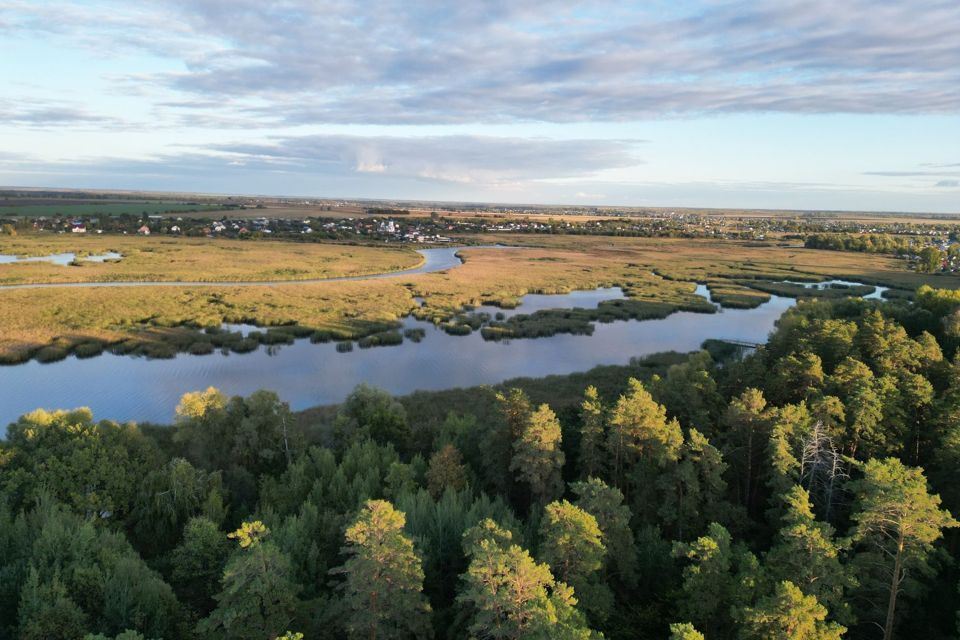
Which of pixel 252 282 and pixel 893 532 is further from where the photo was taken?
pixel 252 282

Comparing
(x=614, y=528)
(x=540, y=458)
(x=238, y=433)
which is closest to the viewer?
(x=614, y=528)

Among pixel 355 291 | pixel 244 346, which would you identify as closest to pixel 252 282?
pixel 355 291

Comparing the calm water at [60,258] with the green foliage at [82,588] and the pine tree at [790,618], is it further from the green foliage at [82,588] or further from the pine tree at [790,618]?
the pine tree at [790,618]

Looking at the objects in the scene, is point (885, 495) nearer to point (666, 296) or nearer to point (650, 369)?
point (650, 369)

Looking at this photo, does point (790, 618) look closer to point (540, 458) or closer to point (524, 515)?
point (540, 458)

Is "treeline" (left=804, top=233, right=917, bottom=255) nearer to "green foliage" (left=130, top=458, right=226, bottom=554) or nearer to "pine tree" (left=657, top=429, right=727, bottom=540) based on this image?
"pine tree" (left=657, top=429, right=727, bottom=540)

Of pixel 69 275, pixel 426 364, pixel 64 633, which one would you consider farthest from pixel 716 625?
pixel 69 275

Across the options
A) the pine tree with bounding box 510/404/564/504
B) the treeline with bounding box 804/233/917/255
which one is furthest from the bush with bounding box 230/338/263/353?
the treeline with bounding box 804/233/917/255
